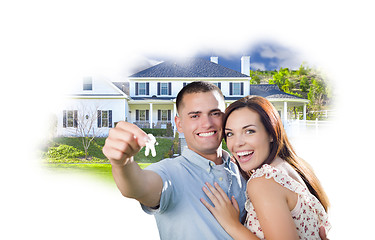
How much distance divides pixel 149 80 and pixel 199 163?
1275cm

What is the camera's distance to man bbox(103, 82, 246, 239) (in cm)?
98

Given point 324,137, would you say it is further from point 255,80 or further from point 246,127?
point 246,127

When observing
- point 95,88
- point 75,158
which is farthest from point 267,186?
point 95,88

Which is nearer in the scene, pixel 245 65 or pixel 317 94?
pixel 245 65

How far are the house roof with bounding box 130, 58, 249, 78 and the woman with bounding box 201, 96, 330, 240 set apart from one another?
41.8 ft

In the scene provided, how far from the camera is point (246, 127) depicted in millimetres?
1404

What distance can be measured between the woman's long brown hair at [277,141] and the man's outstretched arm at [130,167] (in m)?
0.48

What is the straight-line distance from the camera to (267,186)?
1.18 metres

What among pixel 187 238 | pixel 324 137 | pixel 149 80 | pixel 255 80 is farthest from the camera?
pixel 255 80

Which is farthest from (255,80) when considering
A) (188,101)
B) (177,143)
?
(188,101)

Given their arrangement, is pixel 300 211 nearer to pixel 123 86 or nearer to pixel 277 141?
pixel 277 141

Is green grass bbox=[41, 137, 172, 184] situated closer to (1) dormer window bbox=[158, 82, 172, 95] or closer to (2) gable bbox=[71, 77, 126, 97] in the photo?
(2) gable bbox=[71, 77, 126, 97]

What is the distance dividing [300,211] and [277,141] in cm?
31

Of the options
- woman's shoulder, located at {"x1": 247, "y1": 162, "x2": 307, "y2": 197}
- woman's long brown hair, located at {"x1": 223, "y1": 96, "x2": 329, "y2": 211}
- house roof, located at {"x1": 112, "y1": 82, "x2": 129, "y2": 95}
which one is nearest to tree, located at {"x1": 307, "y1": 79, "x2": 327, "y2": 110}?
house roof, located at {"x1": 112, "y1": 82, "x2": 129, "y2": 95}
